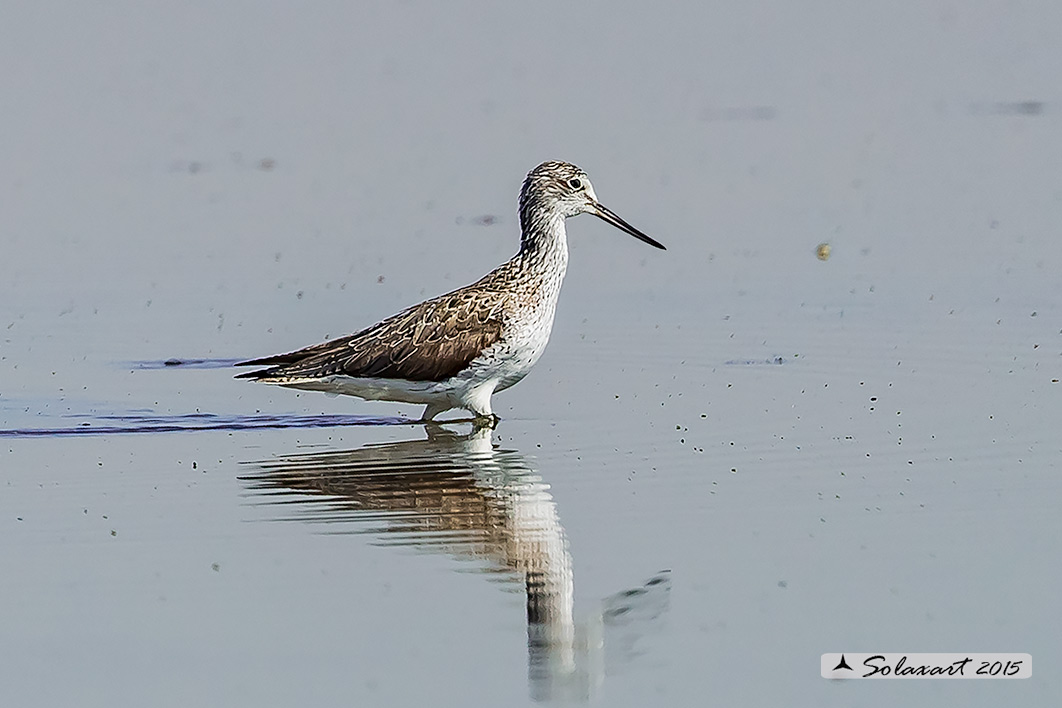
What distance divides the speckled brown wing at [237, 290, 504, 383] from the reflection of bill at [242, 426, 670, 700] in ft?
1.48

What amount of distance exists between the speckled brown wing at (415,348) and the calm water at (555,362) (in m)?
0.37

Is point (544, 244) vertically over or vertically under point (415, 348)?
over

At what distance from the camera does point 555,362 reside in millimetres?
13352

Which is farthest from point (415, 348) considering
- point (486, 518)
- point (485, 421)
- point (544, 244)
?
point (486, 518)

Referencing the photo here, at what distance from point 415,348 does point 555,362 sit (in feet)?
5.33

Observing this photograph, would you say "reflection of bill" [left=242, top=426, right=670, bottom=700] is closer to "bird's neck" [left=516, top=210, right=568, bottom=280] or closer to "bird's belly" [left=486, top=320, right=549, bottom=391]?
"bird's belly" [left=486, top=320, right=549, bottom=391]

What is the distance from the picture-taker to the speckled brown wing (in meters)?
11.8

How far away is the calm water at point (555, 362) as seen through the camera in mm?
8367

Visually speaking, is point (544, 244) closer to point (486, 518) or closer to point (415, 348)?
point (415, 348)

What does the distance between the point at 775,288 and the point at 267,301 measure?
3692 mm

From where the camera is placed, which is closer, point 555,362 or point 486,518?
point 486,518

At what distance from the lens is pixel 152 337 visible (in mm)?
14031

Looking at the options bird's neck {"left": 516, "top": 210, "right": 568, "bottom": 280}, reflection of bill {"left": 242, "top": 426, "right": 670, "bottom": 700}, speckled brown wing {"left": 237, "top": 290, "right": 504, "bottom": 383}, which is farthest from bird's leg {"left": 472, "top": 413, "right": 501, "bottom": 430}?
bird's neck {"left": 516, "top": 210, "right": 568, "bottom": 280}

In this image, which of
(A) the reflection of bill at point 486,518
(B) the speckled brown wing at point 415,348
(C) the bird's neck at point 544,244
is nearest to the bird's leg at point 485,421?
(A) the reflection of bill at point 486,518
